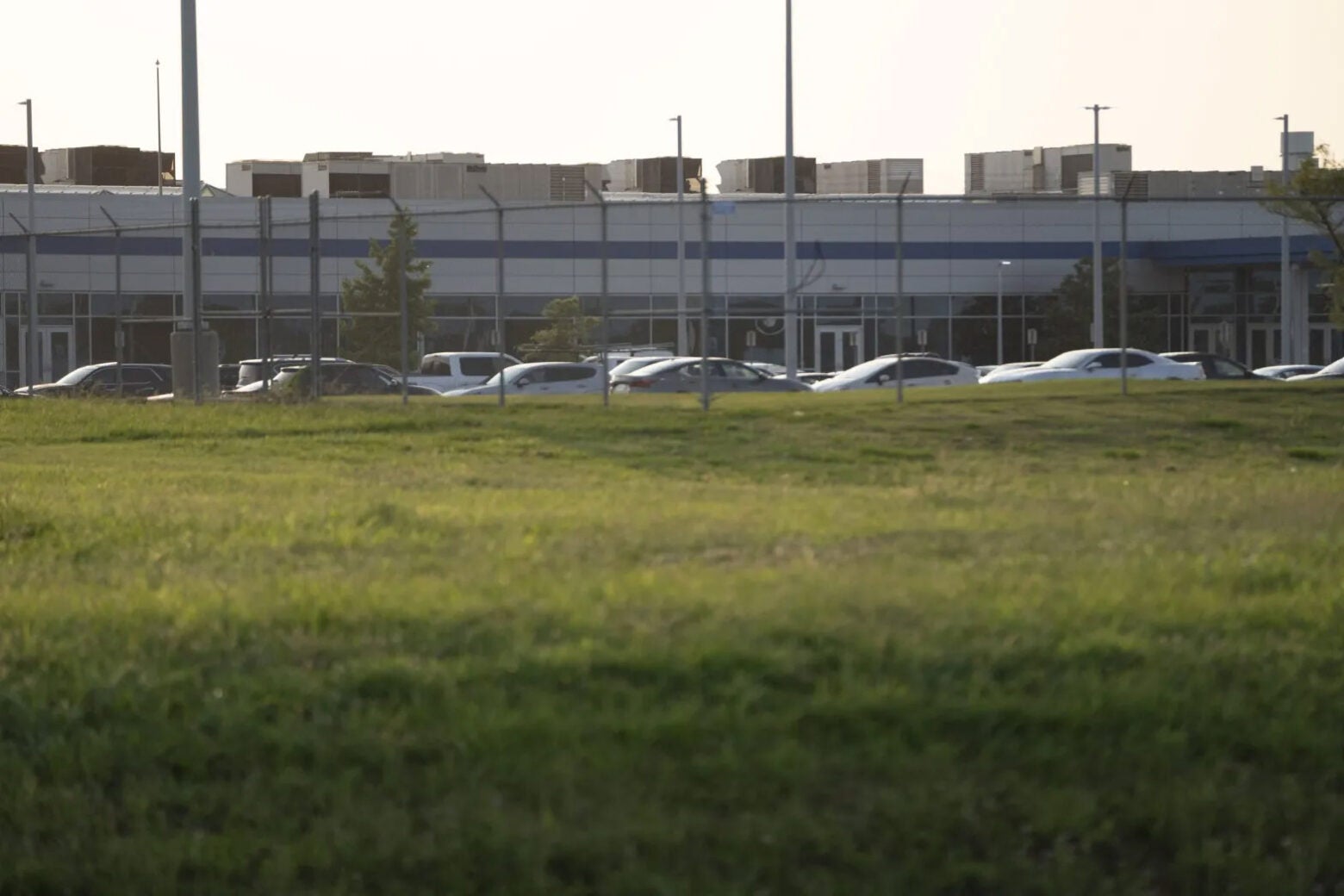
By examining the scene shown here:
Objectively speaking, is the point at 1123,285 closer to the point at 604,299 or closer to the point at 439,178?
the point at 604,299

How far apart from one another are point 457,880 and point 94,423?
1831 centimetres

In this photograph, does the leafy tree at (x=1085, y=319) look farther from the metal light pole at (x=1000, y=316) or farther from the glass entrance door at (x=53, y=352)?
the glass entrance door at (x=53, y=352)

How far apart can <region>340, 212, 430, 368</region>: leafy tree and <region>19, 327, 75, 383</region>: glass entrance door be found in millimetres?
13730

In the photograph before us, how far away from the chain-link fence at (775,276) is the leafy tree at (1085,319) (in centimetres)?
7

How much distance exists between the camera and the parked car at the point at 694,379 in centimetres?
3003

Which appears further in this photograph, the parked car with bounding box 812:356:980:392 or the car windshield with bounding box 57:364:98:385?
the parked car with bounding box 812:356:980:392

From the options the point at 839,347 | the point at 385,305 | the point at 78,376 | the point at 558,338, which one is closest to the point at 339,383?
the point at 385,305

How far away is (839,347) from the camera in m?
55.3

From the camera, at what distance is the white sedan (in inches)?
1422

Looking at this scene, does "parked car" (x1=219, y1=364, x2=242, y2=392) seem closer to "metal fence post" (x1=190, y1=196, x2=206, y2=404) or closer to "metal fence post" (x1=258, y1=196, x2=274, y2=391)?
"metal fence post" (x1=258, y1=196, x2=274, y2=391)

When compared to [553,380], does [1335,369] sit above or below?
above

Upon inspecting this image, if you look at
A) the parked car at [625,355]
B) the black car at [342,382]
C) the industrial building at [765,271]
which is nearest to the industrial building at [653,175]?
the industrial building at [765,271]

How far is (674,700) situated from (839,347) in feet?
161

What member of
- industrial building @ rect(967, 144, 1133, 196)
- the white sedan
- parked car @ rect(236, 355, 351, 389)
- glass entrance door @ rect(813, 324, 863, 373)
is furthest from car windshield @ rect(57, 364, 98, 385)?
industrial building @ rect(967, 144, 1133, 196)
